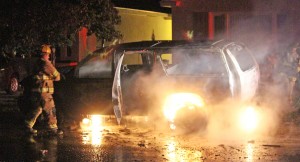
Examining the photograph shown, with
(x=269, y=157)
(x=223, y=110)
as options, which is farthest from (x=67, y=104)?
(x=269, y=157)

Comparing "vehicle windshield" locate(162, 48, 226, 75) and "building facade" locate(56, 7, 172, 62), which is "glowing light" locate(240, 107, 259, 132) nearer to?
"vehicle windshield" locate(162, 48, 226, 75)

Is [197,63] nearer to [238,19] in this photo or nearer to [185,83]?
[185,83]

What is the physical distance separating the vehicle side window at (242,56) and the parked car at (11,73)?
972 centimetres

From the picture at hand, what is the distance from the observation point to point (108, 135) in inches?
415

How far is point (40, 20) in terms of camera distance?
16172 millimetres

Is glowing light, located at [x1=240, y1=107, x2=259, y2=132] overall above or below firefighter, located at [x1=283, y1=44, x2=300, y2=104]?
below

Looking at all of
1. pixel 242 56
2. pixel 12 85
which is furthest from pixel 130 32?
pixel 242 56

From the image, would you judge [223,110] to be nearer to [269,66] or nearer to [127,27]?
[269,66]

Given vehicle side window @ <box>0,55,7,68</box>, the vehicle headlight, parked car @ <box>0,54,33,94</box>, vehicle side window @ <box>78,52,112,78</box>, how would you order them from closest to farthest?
the vehicle headlight
vehicle side window @ <box>78,52,112,78</box>
parked car @ <box>0,54,33,94</box>
vehicle side window @ <box>0,55,7,68</box>

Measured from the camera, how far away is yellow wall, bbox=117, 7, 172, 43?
91.6 ft

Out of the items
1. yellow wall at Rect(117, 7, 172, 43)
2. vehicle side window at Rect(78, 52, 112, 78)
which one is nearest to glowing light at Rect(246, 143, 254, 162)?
vehicle side window at Rect(78, 52, 112, 78)

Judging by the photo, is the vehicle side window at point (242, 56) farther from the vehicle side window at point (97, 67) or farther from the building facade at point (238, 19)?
the building facade at point (238, 19)

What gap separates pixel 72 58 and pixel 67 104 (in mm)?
15127

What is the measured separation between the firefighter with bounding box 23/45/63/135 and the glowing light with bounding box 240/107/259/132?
3.27 metres
